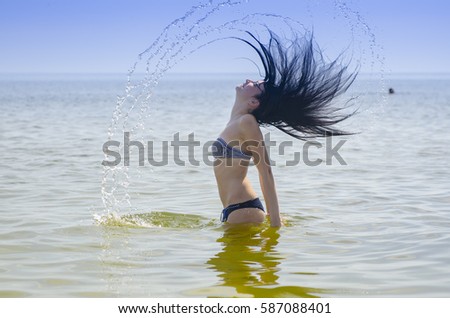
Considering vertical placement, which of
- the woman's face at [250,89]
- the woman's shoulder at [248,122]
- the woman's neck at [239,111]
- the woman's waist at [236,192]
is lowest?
the woman's waist at [236,192]

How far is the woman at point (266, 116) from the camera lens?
23.8ft

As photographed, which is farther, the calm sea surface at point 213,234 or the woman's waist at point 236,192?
the woman's waist at point 236,192

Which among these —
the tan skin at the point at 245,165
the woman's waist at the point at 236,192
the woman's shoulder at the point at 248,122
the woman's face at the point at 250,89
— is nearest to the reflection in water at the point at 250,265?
the tan skin at the point at 245,165

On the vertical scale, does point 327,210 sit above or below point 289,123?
below

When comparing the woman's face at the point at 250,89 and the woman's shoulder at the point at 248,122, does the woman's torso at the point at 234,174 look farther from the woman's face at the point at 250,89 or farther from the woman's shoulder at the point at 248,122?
the woman's face at the point at 250,89

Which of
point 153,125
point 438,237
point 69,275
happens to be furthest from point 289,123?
point 153,125

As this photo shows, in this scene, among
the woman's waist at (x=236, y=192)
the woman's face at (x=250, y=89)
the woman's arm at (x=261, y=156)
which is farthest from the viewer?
the woman's face at (x=250, y=89)

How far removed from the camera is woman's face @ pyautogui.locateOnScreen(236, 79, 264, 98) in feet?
24.4

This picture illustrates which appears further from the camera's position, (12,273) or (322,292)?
(12,273)

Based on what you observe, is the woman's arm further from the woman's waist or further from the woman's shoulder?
the woman's waist

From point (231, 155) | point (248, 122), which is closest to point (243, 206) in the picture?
point (231, 155)

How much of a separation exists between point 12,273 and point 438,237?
425 centimetres

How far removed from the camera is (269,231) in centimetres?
743

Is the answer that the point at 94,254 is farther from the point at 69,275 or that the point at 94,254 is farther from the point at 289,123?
the point at 289,123
